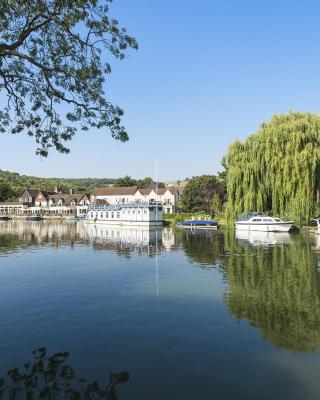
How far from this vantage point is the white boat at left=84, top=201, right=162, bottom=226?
264ft

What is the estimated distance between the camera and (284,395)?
30.9ft

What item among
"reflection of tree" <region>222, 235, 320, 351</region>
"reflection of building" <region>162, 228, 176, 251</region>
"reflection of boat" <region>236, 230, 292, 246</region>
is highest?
"reflection of boat" <region>236, 230, 292, 246</region>

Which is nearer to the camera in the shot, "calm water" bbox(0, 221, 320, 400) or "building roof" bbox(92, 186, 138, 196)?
"calm water" bbox(0, 221, 320, 400)

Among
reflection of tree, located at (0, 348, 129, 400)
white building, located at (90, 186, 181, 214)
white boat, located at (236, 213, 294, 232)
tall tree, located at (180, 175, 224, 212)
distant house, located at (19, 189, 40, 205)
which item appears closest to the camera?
reflection of tree, located at (0, 348, 129, 400)

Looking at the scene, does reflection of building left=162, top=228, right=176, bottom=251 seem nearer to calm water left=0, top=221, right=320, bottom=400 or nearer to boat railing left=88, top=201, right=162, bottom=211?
calm water left=0, top=221, right=320, bottom=400

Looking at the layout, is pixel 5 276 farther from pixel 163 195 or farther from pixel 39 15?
pixel 163 195

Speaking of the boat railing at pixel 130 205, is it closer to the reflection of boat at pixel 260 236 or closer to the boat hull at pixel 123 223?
the boat hull at pixel 123 223

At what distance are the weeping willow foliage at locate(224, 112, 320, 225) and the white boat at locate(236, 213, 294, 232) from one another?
27.4 feet

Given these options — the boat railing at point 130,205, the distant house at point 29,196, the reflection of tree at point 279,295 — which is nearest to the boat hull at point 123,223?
the boat railing at point 130,205

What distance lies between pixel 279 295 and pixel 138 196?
107 m

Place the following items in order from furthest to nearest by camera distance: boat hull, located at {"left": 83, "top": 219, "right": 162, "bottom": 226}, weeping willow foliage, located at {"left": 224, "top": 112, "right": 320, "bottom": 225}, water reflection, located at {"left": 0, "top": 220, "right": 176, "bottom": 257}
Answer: boat hull, located at {"left": 83, "top": 219, "right": 162, "bottom": 226} → water reflection, located at {"left": 0, "top": 220, "right": 176, "bottom": 257} → weeping willow foliage, located at {"left": 224, "top": 112, "right": 320, "bottom": 225}

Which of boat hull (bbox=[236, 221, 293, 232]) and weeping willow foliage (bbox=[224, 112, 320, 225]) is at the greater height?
weeping willow foliage (bbox=[224, 112, 320, 225])

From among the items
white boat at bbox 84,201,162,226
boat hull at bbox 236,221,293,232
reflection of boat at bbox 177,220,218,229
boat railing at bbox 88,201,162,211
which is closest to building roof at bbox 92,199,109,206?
white boat at bbox 84,201,162,226

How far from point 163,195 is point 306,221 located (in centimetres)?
7857
